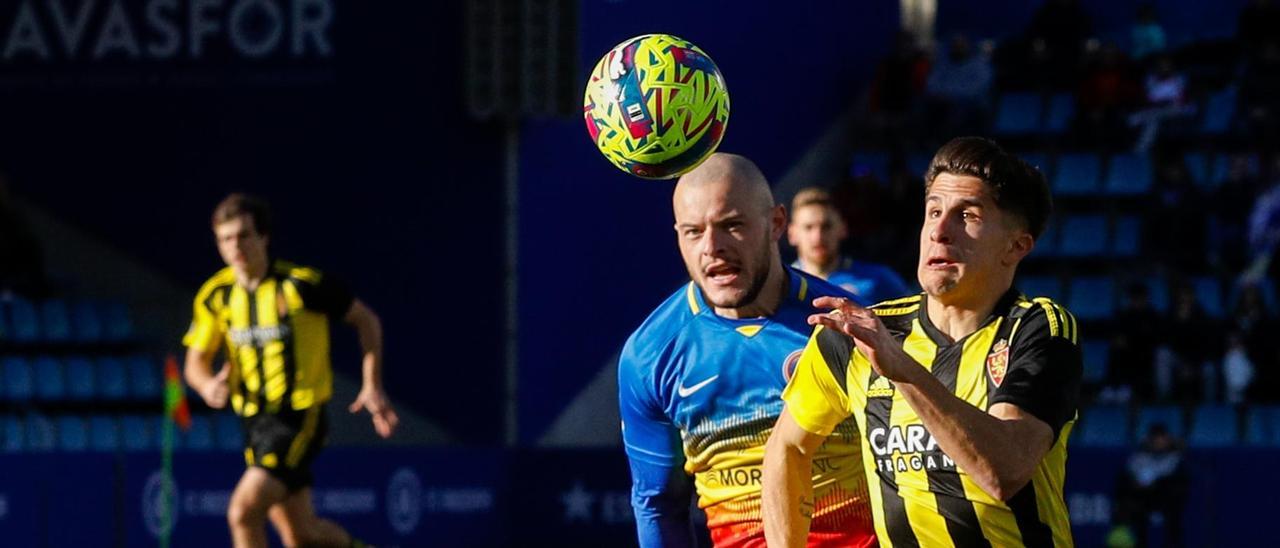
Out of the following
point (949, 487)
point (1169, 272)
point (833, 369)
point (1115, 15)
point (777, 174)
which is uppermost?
point (1115, 15)

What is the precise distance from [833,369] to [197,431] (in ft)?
41.1

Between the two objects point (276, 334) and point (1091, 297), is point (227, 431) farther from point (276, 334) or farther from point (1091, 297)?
point (1091, 297)

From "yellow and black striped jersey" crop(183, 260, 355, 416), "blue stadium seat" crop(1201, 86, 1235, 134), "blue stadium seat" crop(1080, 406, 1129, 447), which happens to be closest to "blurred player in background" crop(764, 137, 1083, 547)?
"yellow and black striped jersey" crop(183, 260, 355, 416)

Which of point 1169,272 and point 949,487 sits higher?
point 1169,272

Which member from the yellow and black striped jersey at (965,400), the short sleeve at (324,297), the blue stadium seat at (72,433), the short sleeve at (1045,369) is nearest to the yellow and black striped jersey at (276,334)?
the short sleeve at (324,297)

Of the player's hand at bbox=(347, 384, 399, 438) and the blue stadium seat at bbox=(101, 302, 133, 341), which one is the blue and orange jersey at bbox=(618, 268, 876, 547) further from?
the blue stadium seat at bbox=(101, 302, 133, 341)

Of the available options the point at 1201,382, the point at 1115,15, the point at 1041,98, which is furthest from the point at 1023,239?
the point at 1115,15

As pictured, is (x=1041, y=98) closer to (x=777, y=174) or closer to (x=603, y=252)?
(x=777, y=174)

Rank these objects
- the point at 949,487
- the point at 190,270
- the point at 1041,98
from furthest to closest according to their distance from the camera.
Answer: the point at 1041,98, the point at 190,270, the point at 949,487

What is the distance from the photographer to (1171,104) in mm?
18109

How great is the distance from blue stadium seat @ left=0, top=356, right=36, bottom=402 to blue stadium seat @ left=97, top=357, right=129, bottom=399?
20.8 inches

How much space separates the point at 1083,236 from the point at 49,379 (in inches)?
346

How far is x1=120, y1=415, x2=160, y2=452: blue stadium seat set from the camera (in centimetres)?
1608

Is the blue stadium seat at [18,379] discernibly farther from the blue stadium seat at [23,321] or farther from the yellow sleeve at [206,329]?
the yellow sleeve at [206,329]
